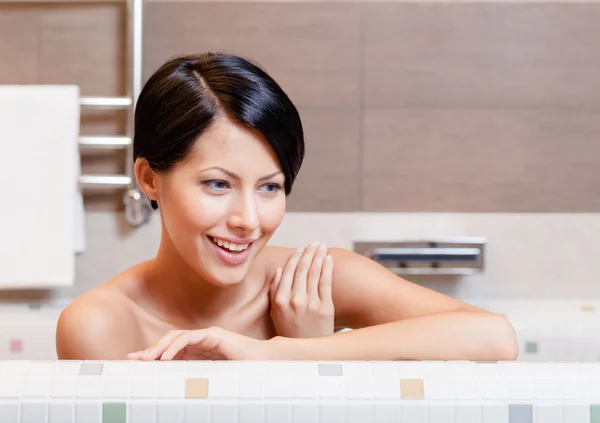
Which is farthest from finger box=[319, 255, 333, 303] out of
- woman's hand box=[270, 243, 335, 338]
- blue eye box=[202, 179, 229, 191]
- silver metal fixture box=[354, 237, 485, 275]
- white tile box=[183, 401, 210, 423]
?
silver metal fixture box=[354, 237, 485, 275]

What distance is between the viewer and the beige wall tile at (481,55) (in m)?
2.13

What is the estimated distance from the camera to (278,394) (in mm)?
722

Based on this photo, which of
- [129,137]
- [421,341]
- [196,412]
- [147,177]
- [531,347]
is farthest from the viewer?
[129,137]

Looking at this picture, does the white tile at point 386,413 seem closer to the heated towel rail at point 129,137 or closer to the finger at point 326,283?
the finger at point 326,283

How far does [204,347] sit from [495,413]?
30 centimetres

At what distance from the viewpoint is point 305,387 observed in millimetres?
725

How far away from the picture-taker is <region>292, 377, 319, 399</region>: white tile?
0.72 metres

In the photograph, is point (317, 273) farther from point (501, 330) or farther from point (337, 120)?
point (337, 120)

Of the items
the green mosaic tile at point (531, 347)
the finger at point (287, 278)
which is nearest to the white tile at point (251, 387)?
the finger at point (287, 278)

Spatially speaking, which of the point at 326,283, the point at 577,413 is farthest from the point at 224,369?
the point at 326,283

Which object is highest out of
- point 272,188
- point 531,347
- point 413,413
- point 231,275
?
point 272,188

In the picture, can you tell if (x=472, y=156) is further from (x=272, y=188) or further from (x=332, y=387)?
(x=332, y=387)

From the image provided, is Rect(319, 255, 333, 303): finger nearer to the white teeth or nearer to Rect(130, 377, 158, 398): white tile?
the white teeth

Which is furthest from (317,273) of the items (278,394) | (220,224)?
(278,394)
